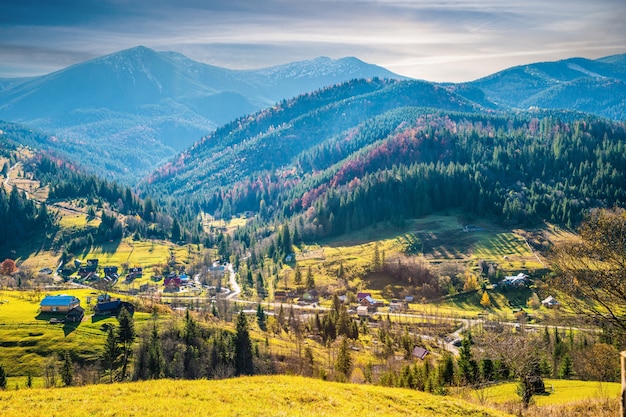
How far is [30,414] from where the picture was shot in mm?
26031

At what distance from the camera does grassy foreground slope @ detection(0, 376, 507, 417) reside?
89.7 feet

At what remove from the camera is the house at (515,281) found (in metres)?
156

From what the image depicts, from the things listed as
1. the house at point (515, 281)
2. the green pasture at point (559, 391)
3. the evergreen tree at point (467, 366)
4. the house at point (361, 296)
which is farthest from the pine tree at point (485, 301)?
the green pasture at point (559, 391)

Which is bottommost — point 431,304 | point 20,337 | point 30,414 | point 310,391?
point 431,304

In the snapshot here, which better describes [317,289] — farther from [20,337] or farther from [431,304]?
[20,337]

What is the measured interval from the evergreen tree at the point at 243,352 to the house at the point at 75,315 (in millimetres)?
40588

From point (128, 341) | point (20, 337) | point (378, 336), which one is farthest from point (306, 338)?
point (20, 337)

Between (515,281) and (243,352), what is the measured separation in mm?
112560

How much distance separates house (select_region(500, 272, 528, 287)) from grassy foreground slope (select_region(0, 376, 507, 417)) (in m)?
135

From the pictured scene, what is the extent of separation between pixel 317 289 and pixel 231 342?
89.6 metres

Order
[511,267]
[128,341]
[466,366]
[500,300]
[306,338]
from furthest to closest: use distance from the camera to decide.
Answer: [511,267] → [500,300] → [306,338] → [128,341] → [466,366]

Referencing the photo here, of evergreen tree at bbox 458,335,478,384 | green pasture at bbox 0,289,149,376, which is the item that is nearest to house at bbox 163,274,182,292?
green pasture at bbox 0,289,149,376

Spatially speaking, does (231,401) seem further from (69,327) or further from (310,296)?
(310,296)

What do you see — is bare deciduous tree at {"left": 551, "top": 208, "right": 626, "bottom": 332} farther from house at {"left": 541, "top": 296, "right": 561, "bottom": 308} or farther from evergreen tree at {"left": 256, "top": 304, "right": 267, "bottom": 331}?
house at {"left": 541, "top": 296, "right": 561, "bottom": 308}
